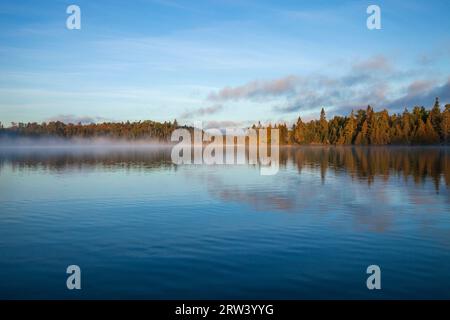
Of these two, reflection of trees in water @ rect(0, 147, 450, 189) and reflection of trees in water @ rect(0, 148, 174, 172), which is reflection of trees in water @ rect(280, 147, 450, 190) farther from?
reflection of trees in water @ rect(0, 148, 174, 172)

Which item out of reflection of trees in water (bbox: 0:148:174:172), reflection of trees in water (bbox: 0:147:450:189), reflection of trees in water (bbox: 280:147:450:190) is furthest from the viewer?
reflection of trees in water (bbox: 0:148:174:172)

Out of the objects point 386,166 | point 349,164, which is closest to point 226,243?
point 386,166

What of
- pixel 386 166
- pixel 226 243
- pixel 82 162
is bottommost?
pixel 226 243

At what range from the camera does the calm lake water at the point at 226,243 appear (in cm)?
1678

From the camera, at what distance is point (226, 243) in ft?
77.2

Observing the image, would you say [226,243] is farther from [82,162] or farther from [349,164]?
[82,162]

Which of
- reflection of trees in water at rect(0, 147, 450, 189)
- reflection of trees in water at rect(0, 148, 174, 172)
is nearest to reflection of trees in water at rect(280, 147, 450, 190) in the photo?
reflection of trees in water at rect(0, 147, 450, 189)

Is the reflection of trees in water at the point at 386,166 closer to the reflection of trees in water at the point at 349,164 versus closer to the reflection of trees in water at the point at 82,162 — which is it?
the reflection of trees in water at the point at 349,164

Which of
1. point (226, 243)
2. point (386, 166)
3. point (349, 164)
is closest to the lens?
point (226, 243)

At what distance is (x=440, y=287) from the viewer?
54.6ft

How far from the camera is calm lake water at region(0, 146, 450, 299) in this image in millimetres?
16781

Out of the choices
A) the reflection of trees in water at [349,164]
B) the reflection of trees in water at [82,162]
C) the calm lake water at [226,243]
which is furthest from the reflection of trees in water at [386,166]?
the reflection of trees in water at [82,162]

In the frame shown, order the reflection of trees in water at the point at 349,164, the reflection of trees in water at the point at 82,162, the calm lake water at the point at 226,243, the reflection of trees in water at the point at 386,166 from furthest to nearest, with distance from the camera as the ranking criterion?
the reflection of trees in water at the point at 82,162 < the reflection of trees in water at the point at 349,164 < the reflection of trees in water at the point at 386,166 < the calm lake water at the point at 226,243

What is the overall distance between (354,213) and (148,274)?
1944 cm
